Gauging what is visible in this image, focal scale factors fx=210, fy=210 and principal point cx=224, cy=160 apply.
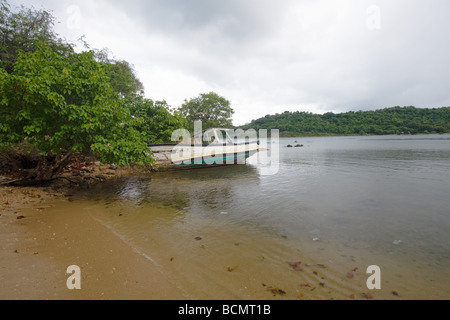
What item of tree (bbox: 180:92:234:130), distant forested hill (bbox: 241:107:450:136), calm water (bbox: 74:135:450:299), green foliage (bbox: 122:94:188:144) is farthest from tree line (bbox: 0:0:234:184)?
distant forested hill (bbox: 241:107:450:136)

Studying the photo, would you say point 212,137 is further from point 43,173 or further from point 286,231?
point 286,231

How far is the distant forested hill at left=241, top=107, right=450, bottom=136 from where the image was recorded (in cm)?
6986

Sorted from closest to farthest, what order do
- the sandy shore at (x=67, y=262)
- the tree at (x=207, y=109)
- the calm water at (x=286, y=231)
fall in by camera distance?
1. the sandy shore at (x=67, y=262)
2. the calm water at (x=286, y=231)
3. the tree at (x=207, y=109)

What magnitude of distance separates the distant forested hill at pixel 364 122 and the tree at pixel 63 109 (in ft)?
291

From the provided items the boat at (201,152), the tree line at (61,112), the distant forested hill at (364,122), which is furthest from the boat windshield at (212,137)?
the distant forested hill at (364,122)

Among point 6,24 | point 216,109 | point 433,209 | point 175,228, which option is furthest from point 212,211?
point 216,109

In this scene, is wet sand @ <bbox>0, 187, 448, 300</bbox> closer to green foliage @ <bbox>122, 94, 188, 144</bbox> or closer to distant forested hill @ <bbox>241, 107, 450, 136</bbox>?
green foliage @ <bbox>122, 94, 188, 144</bbox>

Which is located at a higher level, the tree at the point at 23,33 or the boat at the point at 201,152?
the tree at the point at 23,33

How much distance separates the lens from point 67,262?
340cm

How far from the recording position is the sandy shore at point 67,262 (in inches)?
106

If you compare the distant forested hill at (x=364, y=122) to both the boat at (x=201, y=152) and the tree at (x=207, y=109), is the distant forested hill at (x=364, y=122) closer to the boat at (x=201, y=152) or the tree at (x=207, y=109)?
the tree at (x=207, y=109)

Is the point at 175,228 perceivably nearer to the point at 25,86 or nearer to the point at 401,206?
the point at 25,86

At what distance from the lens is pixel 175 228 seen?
5.15 metres

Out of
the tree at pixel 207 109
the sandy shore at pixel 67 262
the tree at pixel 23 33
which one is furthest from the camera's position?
the tree at pixel 207 109
